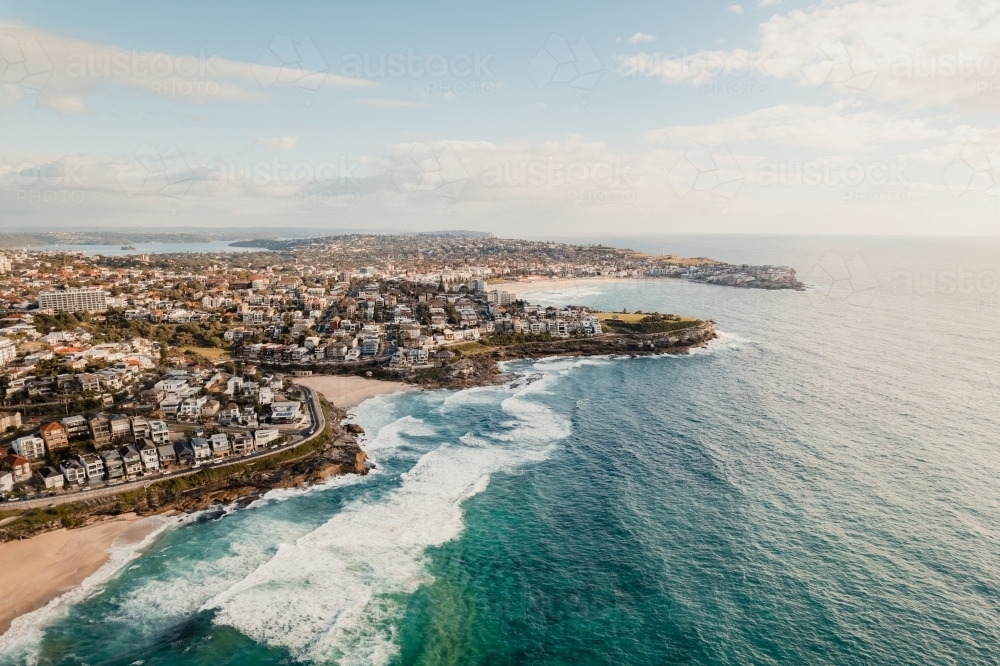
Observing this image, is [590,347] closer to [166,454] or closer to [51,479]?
[166,454]

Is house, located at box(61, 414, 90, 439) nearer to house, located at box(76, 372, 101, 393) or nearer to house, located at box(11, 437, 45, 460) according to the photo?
house, located at box(11, 437, 45, 460)

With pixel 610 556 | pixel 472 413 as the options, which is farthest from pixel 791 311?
pixel 610 556

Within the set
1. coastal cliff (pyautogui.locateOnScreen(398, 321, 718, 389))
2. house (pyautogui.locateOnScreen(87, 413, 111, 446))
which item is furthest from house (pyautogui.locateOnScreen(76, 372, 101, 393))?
coastal cliff (pyautogui.locateOnScreen(398, 321, 718, 389))

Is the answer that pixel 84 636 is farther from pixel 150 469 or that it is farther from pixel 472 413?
pixel 472 413

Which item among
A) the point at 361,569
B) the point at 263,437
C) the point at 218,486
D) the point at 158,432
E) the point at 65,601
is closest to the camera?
the point at 65,601

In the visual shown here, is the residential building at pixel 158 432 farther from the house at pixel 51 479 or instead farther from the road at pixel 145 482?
the house at pixel 51 479

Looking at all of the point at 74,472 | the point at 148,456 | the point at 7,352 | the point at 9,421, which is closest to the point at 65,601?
the point at 74,472
